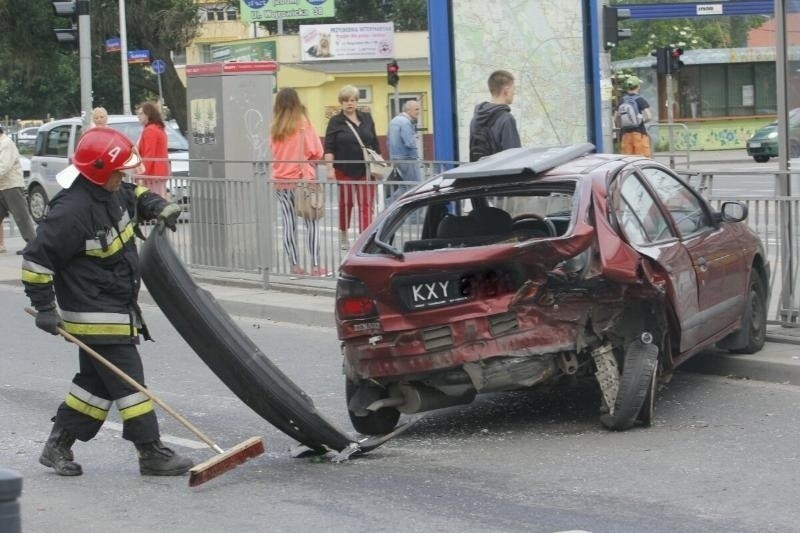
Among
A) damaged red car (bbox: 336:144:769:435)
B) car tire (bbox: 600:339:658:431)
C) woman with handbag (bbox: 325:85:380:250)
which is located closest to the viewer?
damaged red car (bbox: 336:144:769:435)

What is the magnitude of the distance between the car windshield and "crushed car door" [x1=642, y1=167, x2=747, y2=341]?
0.66 metres

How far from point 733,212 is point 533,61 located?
5243 mm

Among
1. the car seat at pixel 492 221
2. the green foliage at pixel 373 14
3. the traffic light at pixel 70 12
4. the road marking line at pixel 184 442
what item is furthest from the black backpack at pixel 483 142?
the green foliage at pixel 373 14

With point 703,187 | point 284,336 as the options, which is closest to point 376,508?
point 703,187

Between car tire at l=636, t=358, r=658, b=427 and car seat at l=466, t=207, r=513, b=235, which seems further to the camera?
car seat at l=466, t=207, r=513, b=235

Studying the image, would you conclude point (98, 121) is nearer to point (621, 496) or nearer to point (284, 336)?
point (284, 336)

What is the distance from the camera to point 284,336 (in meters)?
12.0

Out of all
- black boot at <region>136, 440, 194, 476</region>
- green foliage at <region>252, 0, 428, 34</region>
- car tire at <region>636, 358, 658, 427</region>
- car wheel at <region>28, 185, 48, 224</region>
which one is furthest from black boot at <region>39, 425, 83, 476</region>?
green foliage at <region>252, 0, 428, 34</region>

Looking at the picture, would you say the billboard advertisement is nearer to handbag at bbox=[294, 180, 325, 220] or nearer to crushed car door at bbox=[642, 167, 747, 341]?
handbag at bbox=[294, 180, 325, 220]

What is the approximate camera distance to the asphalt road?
6.20 meters

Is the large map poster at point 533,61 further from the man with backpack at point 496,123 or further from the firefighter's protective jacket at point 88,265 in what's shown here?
the firefighter's protective jacket at point 88,265

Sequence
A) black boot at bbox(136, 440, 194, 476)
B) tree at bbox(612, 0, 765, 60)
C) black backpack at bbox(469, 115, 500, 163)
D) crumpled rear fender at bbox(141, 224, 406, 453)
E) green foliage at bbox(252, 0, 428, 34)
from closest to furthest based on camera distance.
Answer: crumpled rear fender at bbox(141, 224, 406, 453)
black boot at bbox(136, 440, 194, 476)
black backpack at bbox(469, 115, 500, 163)
tree at bbox(612, 0, 765, 60)
green foliage at bbox(252, 0, 428, 34)

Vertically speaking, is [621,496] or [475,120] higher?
[475,120]

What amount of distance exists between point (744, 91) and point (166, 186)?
114ft
